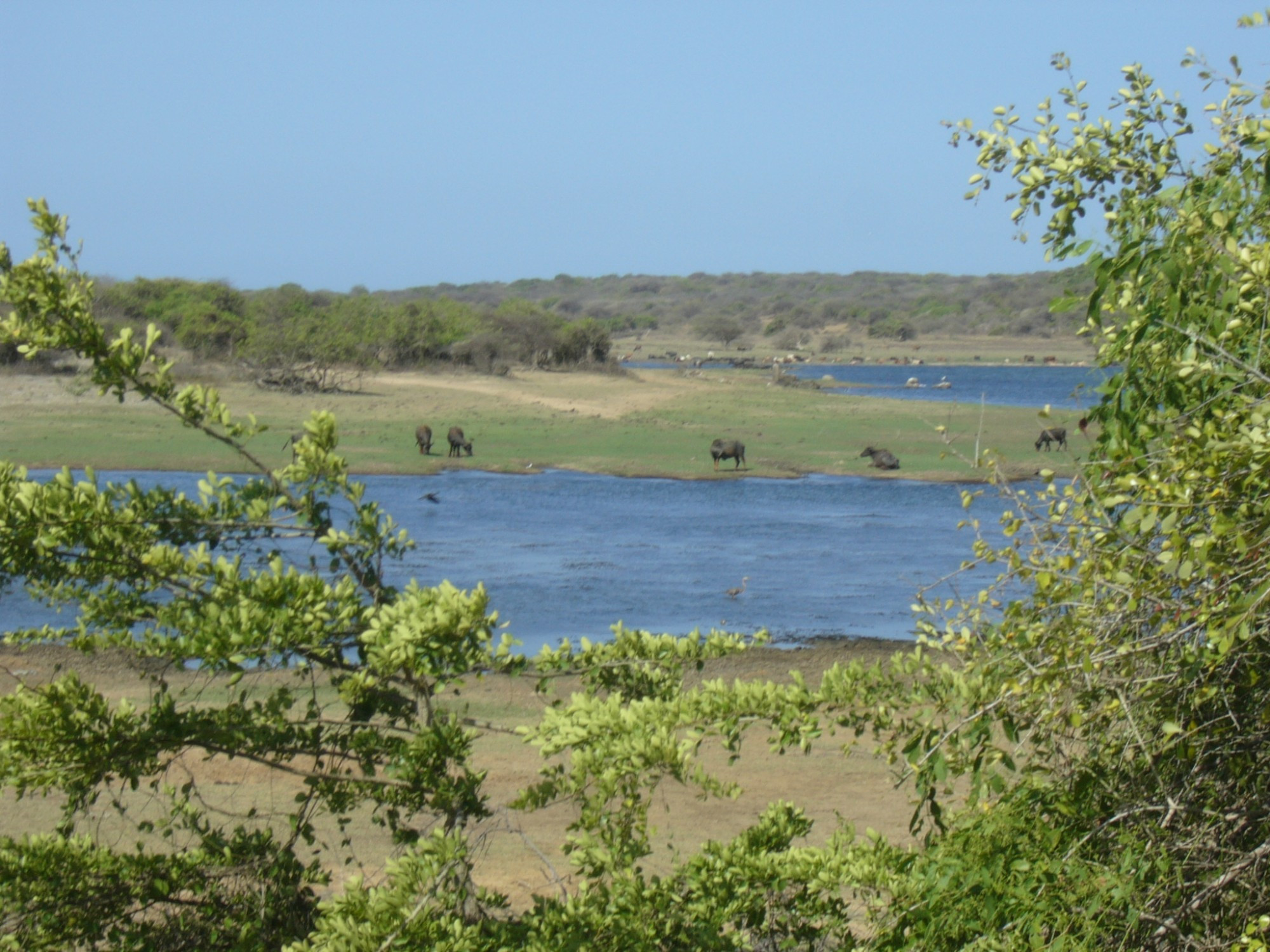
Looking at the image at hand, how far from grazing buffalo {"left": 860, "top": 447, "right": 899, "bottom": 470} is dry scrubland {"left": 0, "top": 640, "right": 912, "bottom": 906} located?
16.9 metres

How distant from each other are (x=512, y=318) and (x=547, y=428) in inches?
612

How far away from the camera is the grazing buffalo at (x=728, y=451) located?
27.3 m

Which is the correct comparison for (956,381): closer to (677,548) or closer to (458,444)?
(458,444)

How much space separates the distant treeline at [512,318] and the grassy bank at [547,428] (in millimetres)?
1728

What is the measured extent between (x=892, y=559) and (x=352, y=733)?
1537cm

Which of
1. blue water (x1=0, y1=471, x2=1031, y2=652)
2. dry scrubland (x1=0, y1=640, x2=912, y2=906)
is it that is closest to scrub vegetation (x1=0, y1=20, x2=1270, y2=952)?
dry scrubland (x1=0, y1=640, x2=912, y2=906)

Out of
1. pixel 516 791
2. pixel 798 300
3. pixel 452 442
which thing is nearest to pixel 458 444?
pixel 452 442

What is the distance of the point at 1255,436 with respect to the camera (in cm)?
247

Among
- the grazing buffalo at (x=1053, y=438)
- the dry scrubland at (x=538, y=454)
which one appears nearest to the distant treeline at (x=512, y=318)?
the grazing buffalo at (x=1053, y=438)

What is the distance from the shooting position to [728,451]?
89.7 feet

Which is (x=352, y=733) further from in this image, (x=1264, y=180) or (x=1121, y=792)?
(x=1264, y=180)

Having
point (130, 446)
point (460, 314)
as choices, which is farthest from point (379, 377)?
point (130, 446)

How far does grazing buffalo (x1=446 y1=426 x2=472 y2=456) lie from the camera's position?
89.5ft

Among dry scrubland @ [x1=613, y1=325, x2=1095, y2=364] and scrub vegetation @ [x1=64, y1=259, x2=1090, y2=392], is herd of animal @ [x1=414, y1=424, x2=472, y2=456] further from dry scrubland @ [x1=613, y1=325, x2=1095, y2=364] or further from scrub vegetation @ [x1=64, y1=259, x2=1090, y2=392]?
dry scrubland @ [x1=613, y1=325, x2=1095, y2=364]
